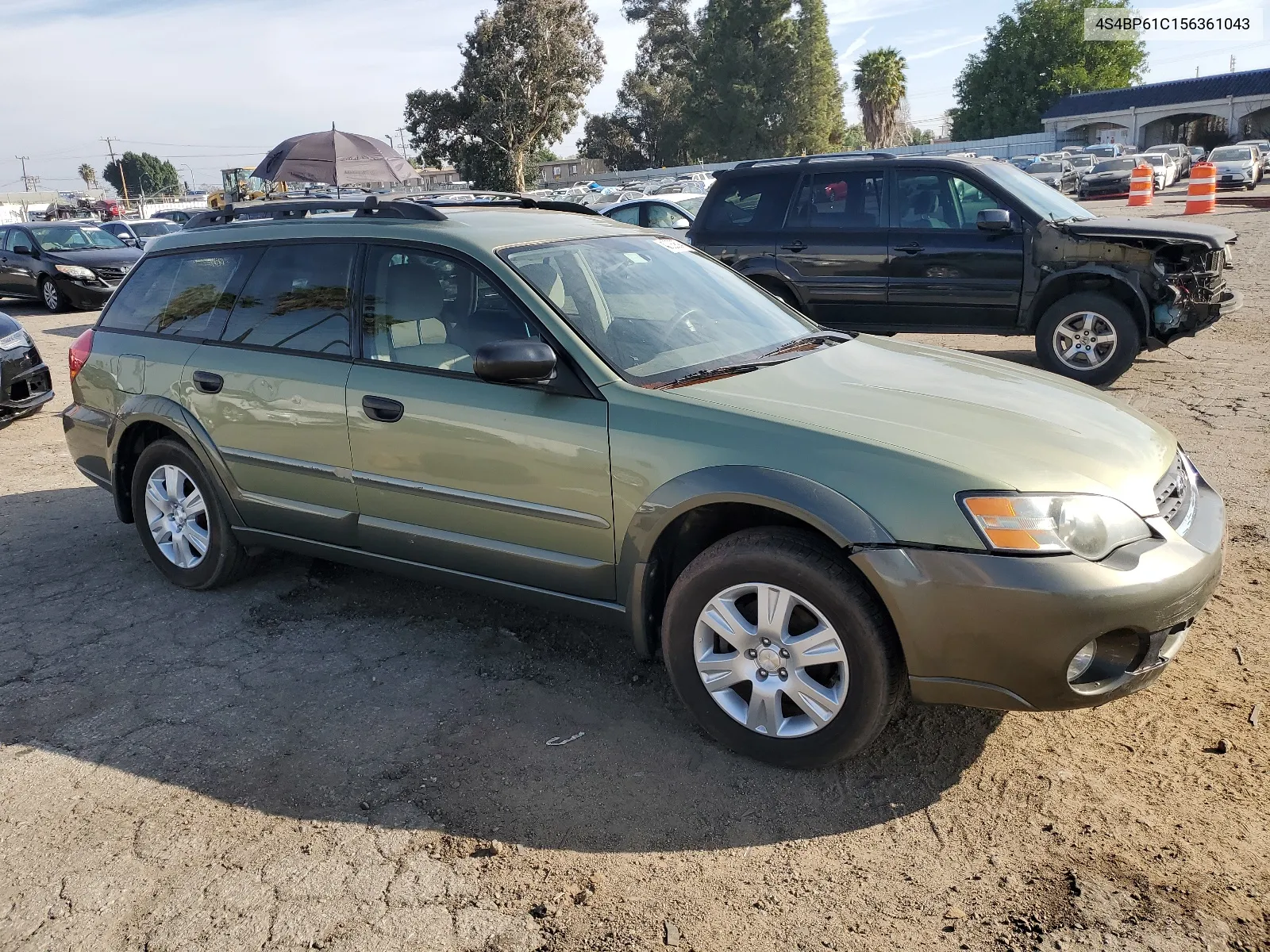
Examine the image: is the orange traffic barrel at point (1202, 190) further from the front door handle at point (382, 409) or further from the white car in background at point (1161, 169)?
the front door handle at point (382, 409)

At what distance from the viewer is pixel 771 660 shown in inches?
122

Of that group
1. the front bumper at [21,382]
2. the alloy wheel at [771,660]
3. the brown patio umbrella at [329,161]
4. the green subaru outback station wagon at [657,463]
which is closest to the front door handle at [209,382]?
the green subaru outback station wagon at [657,463]

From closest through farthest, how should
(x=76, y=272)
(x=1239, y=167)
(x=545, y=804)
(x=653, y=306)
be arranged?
(x=545, y=804)
(x=653, y=306)
(x=76, y=272)
(x=1239, y=167)

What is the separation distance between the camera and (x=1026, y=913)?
8.29 feet

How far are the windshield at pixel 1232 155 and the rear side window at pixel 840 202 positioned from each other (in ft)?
104

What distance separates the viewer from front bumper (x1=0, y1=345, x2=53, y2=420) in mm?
8117

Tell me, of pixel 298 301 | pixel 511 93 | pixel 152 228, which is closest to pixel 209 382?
pixel 298 301

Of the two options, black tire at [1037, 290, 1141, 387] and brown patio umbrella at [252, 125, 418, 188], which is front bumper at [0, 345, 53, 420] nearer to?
black tire at [1037, 290, 1141, 387]

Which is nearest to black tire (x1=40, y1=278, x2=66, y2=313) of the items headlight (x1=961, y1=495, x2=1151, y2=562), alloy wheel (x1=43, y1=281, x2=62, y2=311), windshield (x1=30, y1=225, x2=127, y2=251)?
alloy wheel (x1=43, y1=281, x2=62, y2=311)

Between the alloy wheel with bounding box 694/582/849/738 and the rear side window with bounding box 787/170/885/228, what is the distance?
21.0ft

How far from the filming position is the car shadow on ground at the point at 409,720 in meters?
3.04

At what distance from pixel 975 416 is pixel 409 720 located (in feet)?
7.30

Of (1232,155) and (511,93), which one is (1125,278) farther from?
(511,93)

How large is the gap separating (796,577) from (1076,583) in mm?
761
